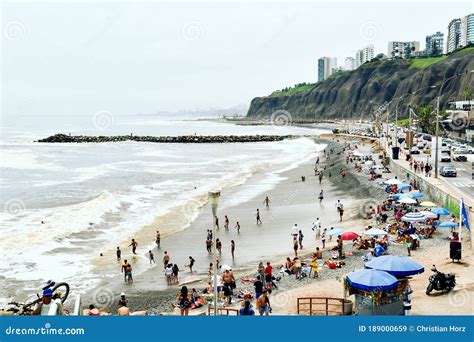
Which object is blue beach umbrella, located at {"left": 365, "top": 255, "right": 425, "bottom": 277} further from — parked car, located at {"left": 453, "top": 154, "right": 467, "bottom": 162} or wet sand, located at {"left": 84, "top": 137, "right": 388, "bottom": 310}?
parked car, located at {"left": 453, "top": 154, "right": 467, "bottom": 162}

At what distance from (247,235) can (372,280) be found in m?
17.0

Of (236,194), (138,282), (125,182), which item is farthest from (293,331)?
(125,182)

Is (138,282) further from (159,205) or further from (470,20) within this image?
(470,20)

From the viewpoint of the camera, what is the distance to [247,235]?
94.7 feet

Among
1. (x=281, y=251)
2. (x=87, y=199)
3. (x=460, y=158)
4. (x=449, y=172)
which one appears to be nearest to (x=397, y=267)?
(x=281, y=251)

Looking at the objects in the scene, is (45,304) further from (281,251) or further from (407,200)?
(407,200)

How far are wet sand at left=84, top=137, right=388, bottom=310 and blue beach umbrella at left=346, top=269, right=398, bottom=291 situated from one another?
25.5ft

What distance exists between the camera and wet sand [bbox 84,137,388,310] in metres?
20.2

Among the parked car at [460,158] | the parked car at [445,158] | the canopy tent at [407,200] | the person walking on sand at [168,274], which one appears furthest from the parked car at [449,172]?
the person walking on sand at [168,274]

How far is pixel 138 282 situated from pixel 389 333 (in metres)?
15.7

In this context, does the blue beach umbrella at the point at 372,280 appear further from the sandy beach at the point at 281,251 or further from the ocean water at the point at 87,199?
the ocean water at the point at 87,199

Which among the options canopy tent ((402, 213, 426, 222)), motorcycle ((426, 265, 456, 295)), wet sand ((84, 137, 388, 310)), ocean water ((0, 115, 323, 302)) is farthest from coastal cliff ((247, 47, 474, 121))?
motorcycle ((426, 265, 456, 295))

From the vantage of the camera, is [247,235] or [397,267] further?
[247,235]

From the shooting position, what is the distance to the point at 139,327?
23.0ft
